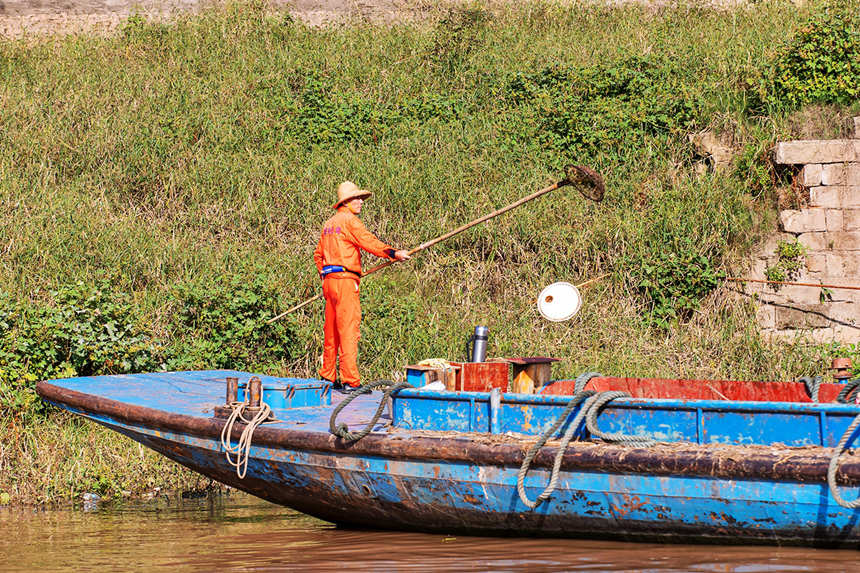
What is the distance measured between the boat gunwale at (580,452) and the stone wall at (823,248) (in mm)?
6064

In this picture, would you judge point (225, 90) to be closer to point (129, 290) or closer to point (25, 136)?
point (25, 136)

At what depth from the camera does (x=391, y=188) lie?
42.9ft

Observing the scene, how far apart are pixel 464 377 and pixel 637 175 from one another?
6393mm

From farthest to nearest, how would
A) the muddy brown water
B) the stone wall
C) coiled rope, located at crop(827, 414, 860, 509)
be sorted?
the stone wall → the muddy brown water → coiled rope, located at crop(827, 414, 860, 509)

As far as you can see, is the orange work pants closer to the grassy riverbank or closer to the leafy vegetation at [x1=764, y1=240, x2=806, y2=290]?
the grassy riverbank

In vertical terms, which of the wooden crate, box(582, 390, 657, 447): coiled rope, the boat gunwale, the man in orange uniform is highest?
the man in orange uniform

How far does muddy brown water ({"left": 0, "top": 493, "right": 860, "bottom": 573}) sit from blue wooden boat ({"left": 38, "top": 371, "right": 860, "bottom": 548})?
116mm

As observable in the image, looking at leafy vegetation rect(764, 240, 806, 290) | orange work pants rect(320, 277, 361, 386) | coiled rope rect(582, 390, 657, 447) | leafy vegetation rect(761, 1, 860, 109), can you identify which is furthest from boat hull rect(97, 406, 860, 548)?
leafy vegetation rect(761, 1, 860, 109)

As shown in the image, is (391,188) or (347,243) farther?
(391,188)

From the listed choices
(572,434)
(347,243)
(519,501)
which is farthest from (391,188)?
(572,434)

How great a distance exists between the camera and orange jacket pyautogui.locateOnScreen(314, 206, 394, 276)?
27.6ft

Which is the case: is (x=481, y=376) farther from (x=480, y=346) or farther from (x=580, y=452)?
(x=580, y=452)

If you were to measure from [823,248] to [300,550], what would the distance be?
25.1 feet

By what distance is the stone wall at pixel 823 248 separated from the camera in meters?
11.3
